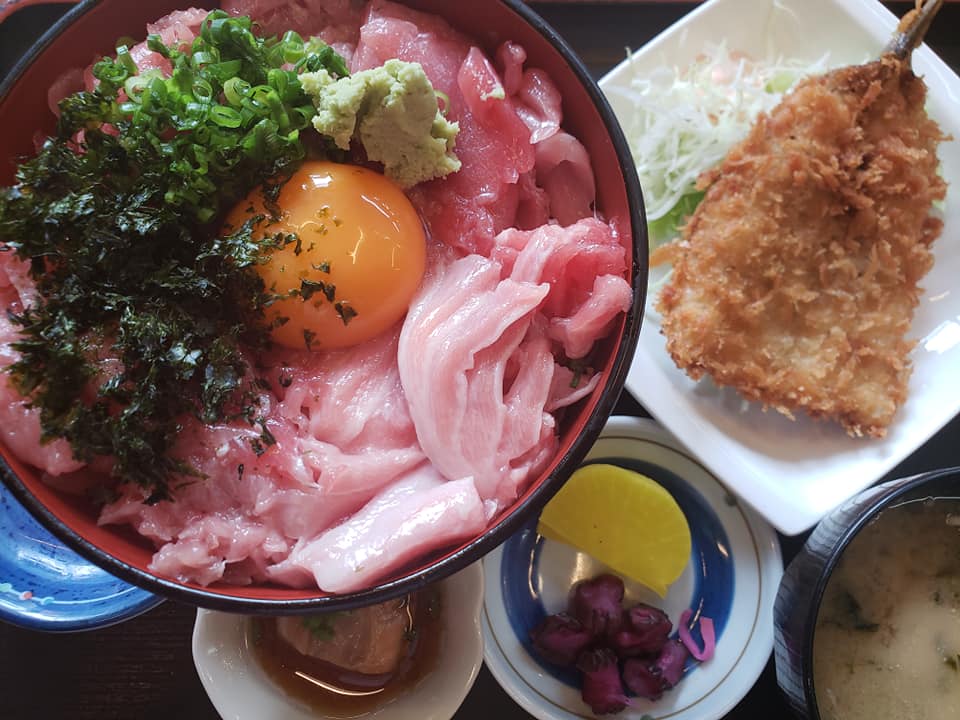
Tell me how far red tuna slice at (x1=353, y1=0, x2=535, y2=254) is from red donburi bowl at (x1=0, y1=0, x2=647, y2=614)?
12cm

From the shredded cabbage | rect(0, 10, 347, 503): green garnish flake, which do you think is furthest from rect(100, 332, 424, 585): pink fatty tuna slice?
the shredded cabbage

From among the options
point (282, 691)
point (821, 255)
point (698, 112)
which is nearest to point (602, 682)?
point (282, 691)

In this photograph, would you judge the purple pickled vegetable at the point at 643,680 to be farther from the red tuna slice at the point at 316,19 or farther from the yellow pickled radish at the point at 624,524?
the red tuna slice at the point at 316,19

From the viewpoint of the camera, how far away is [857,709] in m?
2.00

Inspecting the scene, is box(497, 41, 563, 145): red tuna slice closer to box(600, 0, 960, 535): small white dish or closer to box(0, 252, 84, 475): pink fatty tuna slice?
box(600, 0, 960, 535): small white dish

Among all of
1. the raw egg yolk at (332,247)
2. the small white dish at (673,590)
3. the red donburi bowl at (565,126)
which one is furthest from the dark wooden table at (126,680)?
the raw egg yolk at (332,247)

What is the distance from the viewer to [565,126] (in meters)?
1.70

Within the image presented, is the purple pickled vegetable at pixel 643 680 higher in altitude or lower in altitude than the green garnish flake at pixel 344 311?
lower

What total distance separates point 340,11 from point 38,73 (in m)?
0.67

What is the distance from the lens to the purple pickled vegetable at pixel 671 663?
2115 millimetres

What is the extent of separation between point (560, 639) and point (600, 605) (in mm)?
151

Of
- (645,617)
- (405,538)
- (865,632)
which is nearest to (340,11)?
(405,538)

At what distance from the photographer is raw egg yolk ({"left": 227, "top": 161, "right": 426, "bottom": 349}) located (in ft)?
5.07

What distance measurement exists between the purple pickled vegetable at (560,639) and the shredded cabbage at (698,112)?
4.24 feet
